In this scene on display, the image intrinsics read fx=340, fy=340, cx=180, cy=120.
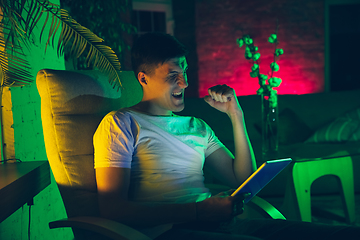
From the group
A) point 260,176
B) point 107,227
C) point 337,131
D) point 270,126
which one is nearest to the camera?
point 107,227

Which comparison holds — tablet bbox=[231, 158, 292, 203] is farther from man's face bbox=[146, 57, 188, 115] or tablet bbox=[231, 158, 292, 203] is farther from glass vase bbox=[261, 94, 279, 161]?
glass vase bbox=[261, 94, 279, 161]

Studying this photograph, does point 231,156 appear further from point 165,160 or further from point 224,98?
point 165,160

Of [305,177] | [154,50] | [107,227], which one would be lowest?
[305,177]

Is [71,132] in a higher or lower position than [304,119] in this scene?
higher

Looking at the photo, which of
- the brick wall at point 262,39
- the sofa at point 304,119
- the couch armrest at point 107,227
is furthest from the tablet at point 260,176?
the brick wall at point 262,39

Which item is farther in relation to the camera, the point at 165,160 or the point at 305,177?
the point at 305,177

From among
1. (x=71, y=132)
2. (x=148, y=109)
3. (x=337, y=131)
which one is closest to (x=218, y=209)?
(x=148, y=109)

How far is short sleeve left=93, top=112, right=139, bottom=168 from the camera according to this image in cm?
117

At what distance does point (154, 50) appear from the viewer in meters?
1.42

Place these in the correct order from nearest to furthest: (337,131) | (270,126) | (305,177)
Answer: (305,177) → (270,126) → (337,131)

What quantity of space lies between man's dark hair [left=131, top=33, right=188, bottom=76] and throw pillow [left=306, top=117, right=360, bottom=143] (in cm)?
241

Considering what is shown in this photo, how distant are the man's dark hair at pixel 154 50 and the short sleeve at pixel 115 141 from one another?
0.27 m

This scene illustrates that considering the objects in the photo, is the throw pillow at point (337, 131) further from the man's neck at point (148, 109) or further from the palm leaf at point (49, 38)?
the palm leaf at point (49, 38)

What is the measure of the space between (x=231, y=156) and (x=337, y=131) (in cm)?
219
